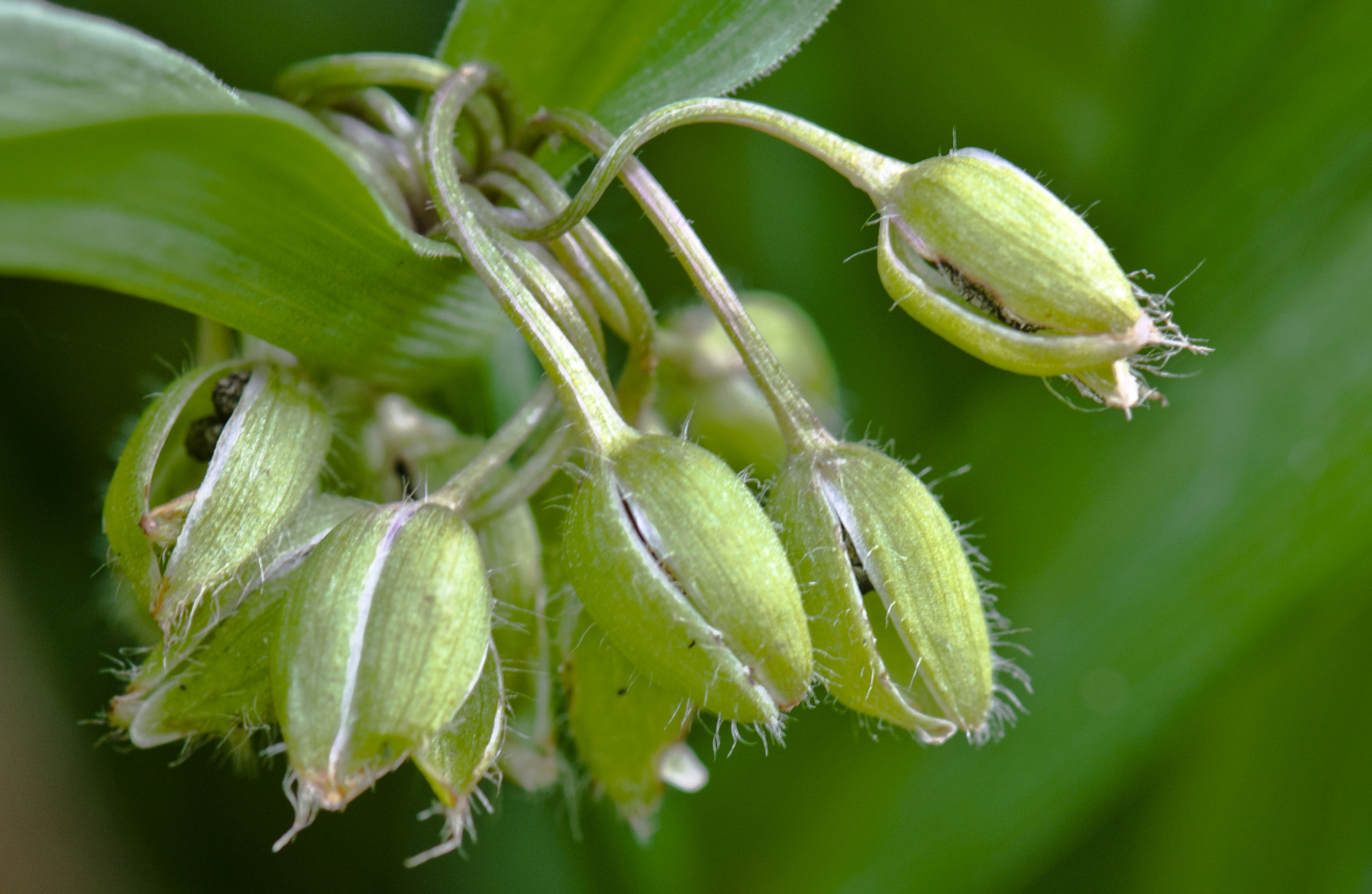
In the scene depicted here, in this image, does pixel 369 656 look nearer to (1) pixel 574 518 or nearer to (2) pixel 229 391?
(1) pixel 574 518

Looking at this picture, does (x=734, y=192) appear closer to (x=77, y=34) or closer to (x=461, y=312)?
(x=461, y=312)

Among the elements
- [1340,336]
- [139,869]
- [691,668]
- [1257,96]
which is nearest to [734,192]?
[1257,96]

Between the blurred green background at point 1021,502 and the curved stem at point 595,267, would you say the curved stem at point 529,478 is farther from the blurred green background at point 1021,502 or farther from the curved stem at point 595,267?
the blurred green background at point 1021,502

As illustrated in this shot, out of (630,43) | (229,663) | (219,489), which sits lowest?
(229,663)

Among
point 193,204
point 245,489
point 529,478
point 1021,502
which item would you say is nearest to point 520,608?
point 529,478

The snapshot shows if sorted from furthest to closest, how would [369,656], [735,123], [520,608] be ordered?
[520,608], [735,123], [369,656]

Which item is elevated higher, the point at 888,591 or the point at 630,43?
the point at 630,43

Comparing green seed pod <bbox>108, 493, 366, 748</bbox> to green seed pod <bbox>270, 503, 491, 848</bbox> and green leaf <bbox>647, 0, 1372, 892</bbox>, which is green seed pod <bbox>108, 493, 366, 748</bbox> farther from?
green leaf <bbox>647, 0, 1372, 892</bbox>
